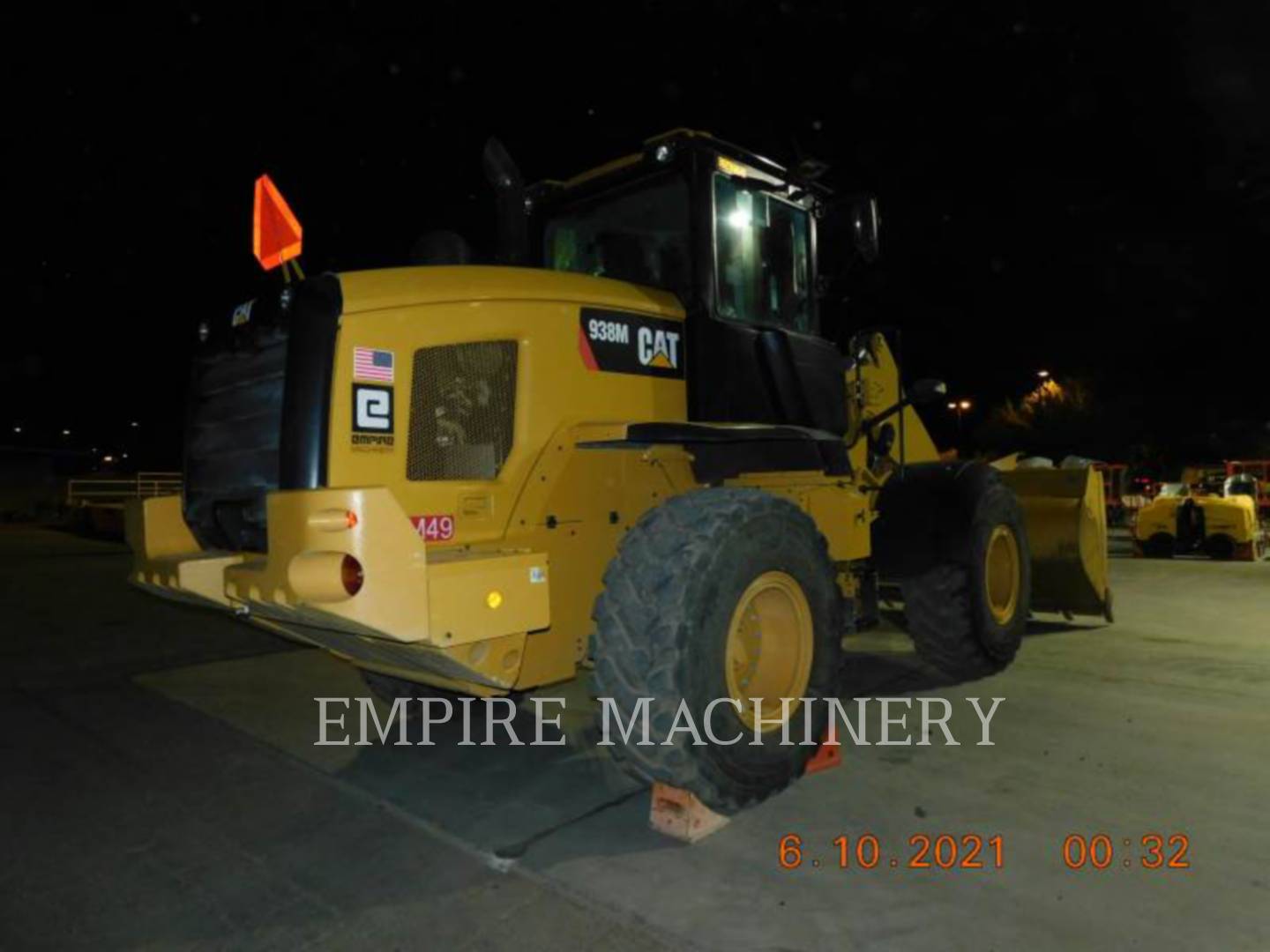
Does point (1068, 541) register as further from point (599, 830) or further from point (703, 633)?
point (599, 830)

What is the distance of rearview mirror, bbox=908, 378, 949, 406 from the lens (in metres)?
5.02

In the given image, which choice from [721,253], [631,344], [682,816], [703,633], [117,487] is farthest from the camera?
[117,487]

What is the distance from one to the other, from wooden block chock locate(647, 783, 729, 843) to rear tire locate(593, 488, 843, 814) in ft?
0.39

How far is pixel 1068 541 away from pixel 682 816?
4.67 m

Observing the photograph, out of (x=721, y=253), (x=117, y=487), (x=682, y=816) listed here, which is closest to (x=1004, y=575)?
(x=721, y=253)

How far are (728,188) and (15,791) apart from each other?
173 inches

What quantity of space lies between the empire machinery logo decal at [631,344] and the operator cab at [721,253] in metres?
0.10

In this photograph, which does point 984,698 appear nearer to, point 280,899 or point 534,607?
point 534,607

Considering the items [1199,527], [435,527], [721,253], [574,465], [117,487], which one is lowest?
[1199,527]

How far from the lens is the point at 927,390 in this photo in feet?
16.6

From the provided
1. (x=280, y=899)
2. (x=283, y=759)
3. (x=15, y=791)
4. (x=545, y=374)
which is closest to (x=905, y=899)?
(x=280, y=899)

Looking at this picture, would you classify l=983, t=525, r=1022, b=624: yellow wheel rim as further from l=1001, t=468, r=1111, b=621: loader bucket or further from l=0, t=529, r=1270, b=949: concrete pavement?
l=1001, t=468, r=1111, b=621: loader bucket

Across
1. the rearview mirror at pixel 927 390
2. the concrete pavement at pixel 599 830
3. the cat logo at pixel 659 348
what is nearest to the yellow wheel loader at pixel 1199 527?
the concrete pavement at pixel 599 830

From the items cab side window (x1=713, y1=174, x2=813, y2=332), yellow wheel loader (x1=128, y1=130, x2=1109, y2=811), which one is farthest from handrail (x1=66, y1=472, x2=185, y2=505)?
cab side window (x1=713, y1=174, x2=813, y2=332)
